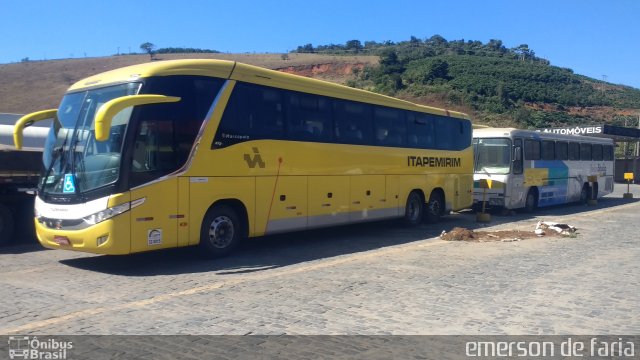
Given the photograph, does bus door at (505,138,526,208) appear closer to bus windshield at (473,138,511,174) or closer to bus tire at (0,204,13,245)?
bus windshield at (473,138,511,174)

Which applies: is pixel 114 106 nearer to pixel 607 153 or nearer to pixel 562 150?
pixel 562 150

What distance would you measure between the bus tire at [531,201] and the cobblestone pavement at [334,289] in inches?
315

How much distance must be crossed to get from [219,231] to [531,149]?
14440 millimetres

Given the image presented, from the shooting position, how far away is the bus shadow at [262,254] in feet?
31.3

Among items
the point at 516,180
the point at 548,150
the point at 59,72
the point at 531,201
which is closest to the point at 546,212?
the point at 531,201

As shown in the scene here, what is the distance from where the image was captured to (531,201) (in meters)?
21.3

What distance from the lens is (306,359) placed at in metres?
5.18

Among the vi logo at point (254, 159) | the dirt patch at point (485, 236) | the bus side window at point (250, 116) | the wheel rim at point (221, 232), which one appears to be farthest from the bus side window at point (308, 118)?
the dirt patch at point (485, 236)

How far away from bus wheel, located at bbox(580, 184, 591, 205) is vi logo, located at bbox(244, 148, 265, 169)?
65.1 feet

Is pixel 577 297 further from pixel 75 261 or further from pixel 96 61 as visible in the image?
pixel 96 61

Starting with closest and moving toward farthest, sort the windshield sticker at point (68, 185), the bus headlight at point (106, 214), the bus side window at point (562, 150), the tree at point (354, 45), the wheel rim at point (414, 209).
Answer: the bus headlight at point (106, 214), the windshield sticker at point (68, 185), the wheel rim at point (414, 209), the bus side window at point (562, 150), the tree at point (354, 45)

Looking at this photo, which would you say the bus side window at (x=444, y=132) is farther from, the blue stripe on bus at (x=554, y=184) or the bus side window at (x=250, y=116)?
the bus side window at (x=250, y=116)

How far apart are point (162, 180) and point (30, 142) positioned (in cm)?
755

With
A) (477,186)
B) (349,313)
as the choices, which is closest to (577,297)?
(349,313)
